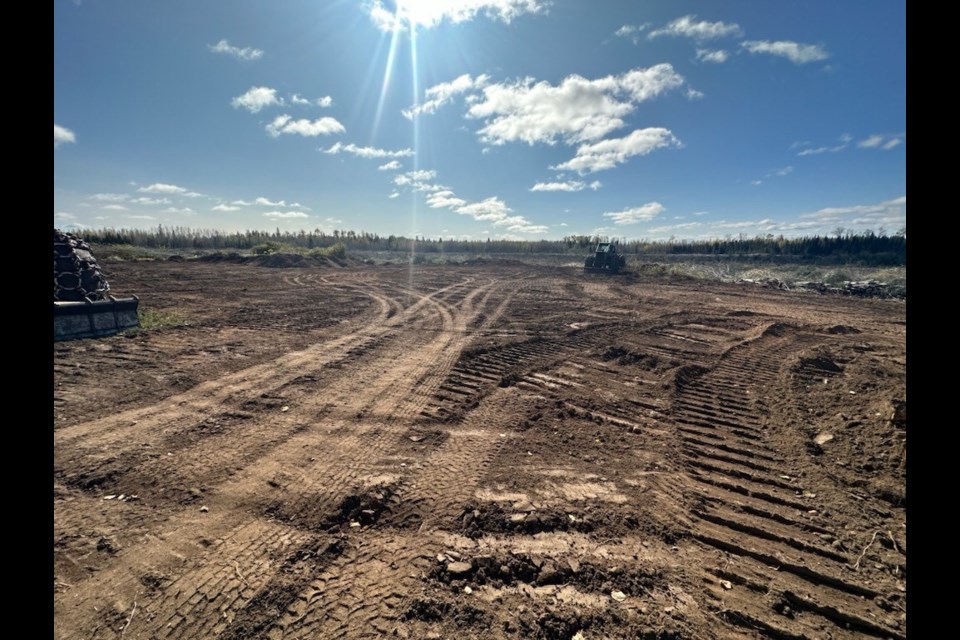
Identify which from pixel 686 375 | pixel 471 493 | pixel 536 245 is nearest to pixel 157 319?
pixel 471 493

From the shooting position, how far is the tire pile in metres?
9.99

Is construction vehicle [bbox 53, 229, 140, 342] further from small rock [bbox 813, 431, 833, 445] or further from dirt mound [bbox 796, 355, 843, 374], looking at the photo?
dirt mound [bbox 796, 355, 843, 374]

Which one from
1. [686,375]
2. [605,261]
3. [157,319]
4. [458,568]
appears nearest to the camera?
[458,568]

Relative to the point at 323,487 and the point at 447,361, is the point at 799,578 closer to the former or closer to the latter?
the point at 323,487

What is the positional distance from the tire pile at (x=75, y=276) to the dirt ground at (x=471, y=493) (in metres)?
2.36

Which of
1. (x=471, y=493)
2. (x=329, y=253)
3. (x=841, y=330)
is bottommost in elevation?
(x=471, y=493)

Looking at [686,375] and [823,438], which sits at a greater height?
[686,375]

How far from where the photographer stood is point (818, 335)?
11.6 meters

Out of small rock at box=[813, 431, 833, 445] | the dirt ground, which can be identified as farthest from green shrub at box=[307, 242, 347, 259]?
small rock at box=[813, 431, 833, 445]

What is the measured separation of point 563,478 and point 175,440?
4.75 metres

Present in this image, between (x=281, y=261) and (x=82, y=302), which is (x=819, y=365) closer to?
(x=82, y=302)

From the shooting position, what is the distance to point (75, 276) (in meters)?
10.6

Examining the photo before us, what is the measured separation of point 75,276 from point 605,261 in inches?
1119

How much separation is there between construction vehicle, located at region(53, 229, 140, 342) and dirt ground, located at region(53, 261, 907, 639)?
663 mm
